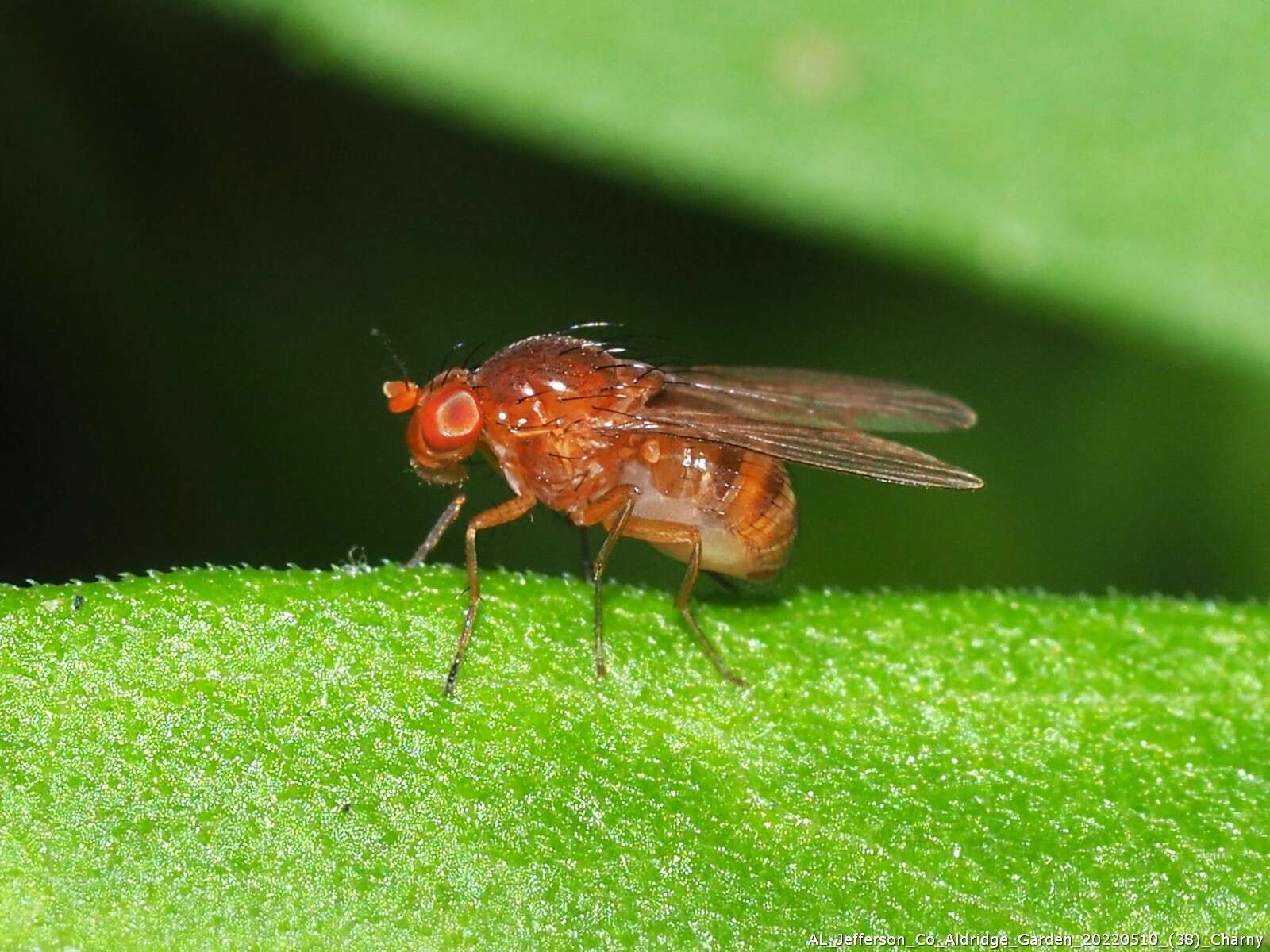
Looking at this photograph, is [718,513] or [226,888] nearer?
[226,888]

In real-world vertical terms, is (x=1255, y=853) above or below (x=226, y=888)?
above

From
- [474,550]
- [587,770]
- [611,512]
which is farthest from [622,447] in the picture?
[587,770]

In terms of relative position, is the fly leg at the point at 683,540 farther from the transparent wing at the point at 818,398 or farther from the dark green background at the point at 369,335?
the dark green background at the point at 369,335

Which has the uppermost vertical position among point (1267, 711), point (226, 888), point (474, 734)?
point (1267, 711)

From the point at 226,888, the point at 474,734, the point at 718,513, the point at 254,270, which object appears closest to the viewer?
the point at 226,888

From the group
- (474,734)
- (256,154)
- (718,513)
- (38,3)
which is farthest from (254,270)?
(474,734)

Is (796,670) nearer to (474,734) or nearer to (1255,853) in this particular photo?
(474,734)

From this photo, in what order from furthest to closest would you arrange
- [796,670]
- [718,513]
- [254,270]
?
1. [254,270]
2. [718,513]
3. [796,670]

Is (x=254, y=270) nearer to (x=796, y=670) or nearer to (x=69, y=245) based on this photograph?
(x=69, y=245)
